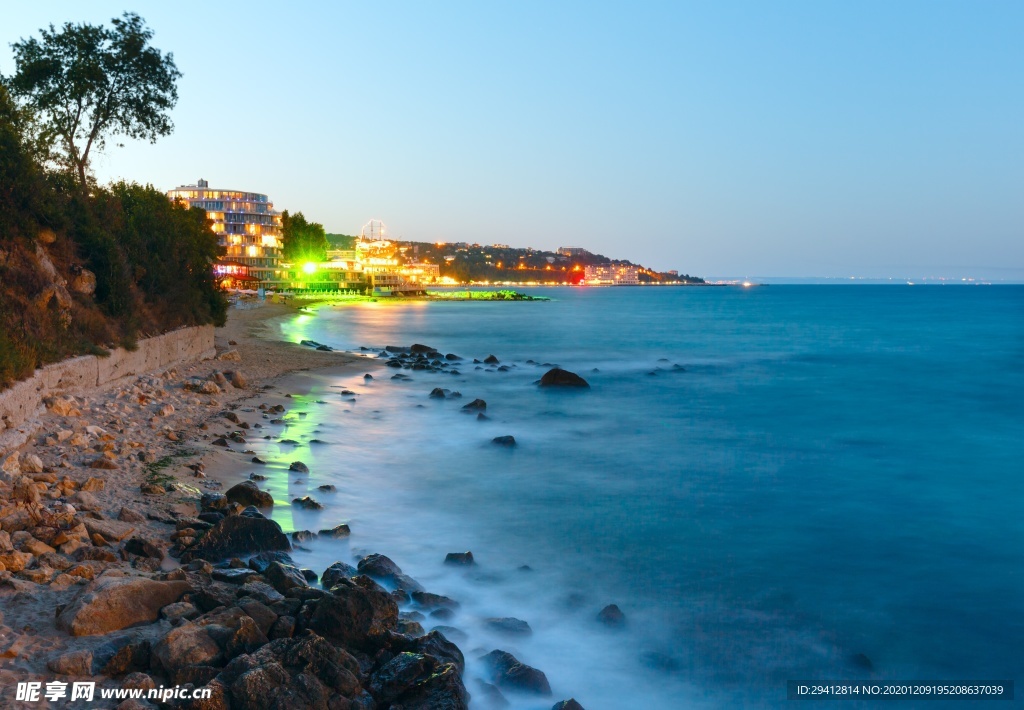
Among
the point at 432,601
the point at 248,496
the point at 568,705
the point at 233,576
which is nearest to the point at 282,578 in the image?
the point at 233,576

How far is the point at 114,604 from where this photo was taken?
266 inches

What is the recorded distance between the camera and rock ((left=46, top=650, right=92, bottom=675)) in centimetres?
602

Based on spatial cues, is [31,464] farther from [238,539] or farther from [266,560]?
[266,560]

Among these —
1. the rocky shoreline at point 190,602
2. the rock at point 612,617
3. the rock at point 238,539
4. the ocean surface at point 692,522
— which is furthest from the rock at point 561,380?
the rock at point 238,539

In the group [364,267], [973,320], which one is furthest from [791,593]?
[364,267]

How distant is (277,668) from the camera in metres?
6.07

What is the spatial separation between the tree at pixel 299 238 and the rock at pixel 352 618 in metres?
127

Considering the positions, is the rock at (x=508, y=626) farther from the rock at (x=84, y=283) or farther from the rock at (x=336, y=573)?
the rock at (x=84, y=283)

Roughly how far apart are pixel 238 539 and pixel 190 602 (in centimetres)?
246

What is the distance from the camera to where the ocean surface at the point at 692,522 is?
9.08 meters

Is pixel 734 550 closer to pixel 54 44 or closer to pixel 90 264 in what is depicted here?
pixel 90 264

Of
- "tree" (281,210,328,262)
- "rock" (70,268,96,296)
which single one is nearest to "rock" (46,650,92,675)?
"rock" (70,268,96,296)

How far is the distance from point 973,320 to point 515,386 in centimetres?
7884

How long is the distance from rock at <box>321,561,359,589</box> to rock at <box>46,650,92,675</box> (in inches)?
123
